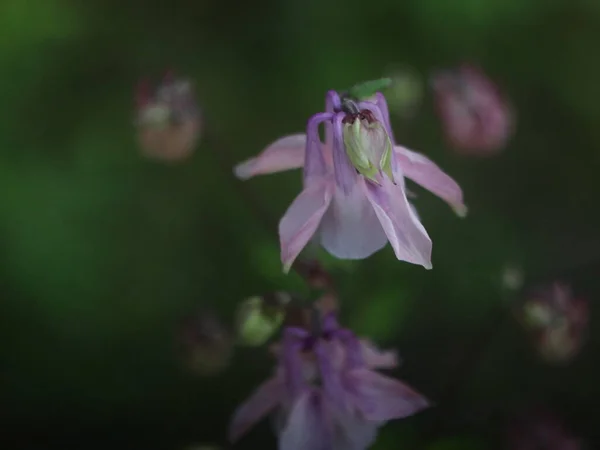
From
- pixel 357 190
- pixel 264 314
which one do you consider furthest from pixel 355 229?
pixel 264 314

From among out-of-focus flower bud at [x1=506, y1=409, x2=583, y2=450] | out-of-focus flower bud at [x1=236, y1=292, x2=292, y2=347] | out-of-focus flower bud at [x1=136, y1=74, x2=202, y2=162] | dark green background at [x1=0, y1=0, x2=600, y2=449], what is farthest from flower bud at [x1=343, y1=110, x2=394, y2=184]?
out-of-focus flower bud at [x1=506, y1=409, x2=583, y2=450]

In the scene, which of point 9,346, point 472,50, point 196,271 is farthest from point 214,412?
point 472,50

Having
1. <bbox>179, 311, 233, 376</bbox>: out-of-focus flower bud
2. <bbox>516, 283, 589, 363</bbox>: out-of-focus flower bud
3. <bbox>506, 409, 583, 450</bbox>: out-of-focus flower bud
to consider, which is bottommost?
<bbox>506, 409, 583, 450</bbox>: out-of-focus flower bud

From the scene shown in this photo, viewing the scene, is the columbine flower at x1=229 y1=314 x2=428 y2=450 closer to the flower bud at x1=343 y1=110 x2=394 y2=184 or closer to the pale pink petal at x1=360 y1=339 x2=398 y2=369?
the pale pink petal at x1=360 y1=339 x2=398 y2=369

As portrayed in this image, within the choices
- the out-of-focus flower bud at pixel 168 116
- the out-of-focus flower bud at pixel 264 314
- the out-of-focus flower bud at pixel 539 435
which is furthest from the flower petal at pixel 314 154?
the out-of-focus flower bud at pixel 539 435

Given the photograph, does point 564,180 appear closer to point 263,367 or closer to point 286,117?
point 286,117

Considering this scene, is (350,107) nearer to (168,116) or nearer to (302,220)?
(302,220)
